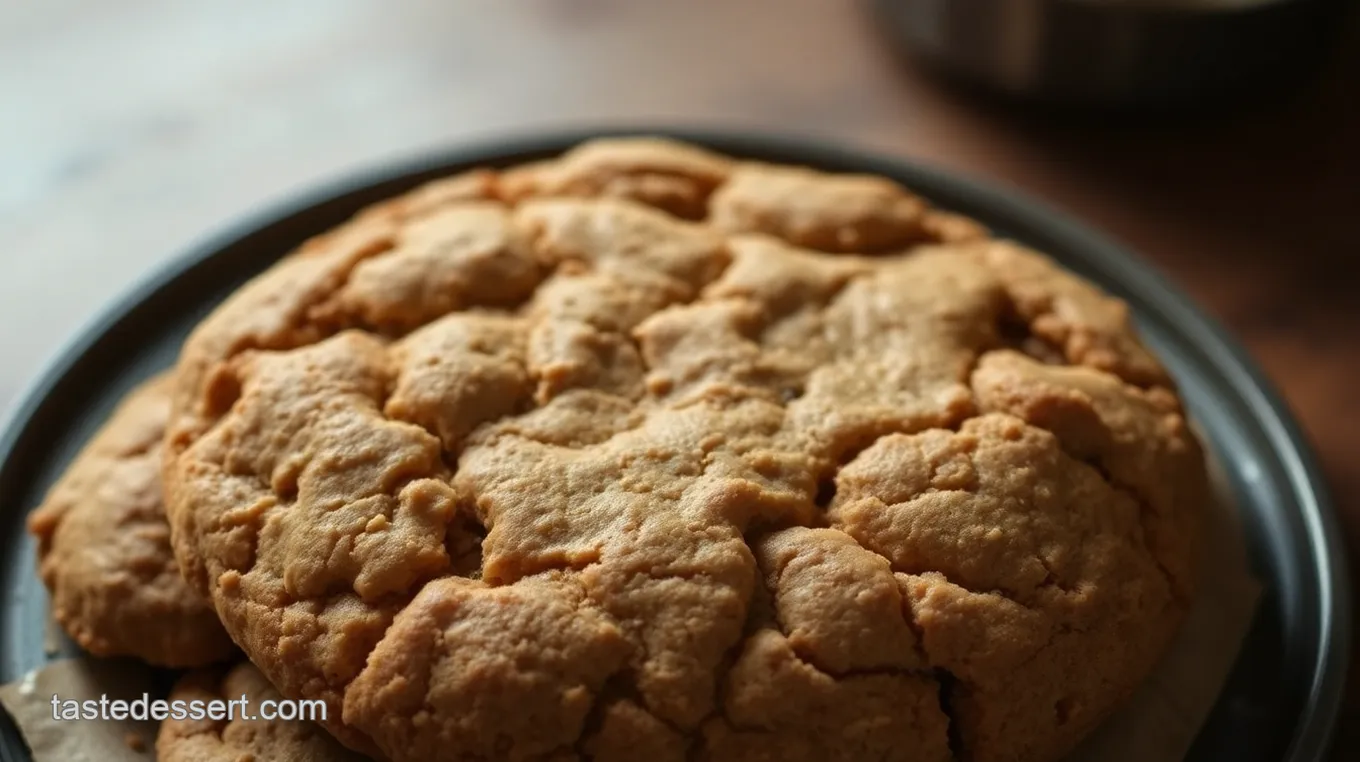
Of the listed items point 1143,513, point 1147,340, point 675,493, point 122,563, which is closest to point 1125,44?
point 1147,340

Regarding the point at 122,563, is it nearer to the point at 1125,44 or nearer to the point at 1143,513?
the point at 1143,513

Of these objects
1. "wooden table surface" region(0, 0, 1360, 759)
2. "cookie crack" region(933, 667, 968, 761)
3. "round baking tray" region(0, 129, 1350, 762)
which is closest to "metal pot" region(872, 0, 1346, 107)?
"wooden table surface" region(0, 0, 1360, 759)

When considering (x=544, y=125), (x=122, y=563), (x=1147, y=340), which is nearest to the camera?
(x=122, y=563)

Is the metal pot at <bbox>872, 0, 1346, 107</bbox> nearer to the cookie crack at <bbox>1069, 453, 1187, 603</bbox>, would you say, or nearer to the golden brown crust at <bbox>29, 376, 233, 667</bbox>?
the cookie crack at <bbox>1069, 453, 1187, 603</bbox>

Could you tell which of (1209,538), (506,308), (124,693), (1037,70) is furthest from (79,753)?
(1037,70)

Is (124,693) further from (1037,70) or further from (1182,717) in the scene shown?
(1037,70)
